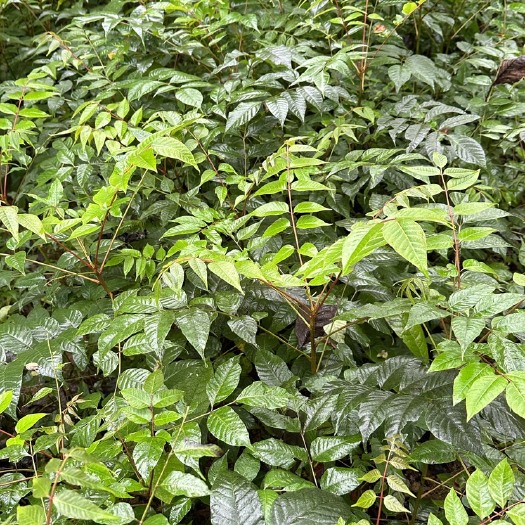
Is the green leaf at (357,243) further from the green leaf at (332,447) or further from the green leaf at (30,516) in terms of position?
the green leaf at (30,516)

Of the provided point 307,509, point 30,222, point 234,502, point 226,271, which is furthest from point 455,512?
point 30,222

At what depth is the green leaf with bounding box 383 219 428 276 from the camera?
95 cm

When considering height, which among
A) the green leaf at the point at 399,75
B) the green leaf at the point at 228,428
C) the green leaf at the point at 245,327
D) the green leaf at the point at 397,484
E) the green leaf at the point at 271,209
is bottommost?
the green leaf at the point at 397,484

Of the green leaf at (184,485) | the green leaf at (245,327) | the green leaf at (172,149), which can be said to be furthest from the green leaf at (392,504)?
the green leaf at (172,149)

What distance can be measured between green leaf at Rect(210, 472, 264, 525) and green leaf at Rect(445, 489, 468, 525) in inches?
14.7

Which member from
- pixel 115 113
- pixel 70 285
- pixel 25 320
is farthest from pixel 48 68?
pixel 25 320

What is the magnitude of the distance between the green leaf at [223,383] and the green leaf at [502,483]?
0.57m

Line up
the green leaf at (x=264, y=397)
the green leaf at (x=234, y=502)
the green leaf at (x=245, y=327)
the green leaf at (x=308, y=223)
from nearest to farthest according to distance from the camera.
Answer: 1. the green leaf at (x=234, y=502)
2. the green leaf at (x=264, y=397)
3. the green leaf at (x=245, y=327)
4. the green leaf at (x=308, y=223)

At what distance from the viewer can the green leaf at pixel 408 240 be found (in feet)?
3.12

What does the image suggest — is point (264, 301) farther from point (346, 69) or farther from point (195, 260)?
point (346, 69)

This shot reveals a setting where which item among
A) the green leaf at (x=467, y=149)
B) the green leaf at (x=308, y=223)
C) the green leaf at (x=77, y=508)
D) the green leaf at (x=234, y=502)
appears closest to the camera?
the green leaf at (x=77, y=508)

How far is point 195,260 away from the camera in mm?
1189

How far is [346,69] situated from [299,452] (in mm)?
1242

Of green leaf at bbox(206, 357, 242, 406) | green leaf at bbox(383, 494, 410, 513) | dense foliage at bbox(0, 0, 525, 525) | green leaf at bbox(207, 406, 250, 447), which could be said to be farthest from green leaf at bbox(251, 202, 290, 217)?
green leaf at bbox(383, 494, 410, 513)
